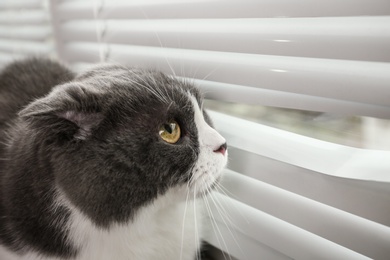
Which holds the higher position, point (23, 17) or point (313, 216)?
point (23, 17)

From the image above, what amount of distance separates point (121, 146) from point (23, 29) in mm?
1283

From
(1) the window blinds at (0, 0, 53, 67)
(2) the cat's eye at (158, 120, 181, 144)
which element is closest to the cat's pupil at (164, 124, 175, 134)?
(2) the cat's eye at (158, 120, 181, 144)

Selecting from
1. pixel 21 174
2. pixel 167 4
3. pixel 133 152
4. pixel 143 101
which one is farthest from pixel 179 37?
pixel 21 174

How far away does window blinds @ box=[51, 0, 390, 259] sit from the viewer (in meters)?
0.55

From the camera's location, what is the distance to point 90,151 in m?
0.62

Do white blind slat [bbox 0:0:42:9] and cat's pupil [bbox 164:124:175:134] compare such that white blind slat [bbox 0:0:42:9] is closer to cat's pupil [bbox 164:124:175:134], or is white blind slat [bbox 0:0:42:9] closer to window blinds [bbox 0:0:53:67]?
window blinds [bbox 0:0:53:67]

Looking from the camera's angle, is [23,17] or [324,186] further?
[23,17]

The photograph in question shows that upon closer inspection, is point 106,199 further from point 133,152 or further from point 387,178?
point 387,178

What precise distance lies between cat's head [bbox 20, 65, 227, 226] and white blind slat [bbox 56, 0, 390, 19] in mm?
207

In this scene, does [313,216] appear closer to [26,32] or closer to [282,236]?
[282,236]

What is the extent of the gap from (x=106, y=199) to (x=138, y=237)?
124 mm

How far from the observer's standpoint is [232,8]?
69 cm

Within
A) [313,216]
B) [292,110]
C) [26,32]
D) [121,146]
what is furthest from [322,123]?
[26,32]

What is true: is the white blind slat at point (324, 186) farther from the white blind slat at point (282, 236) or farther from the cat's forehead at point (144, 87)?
the cat's forehead at point (144, 87)
